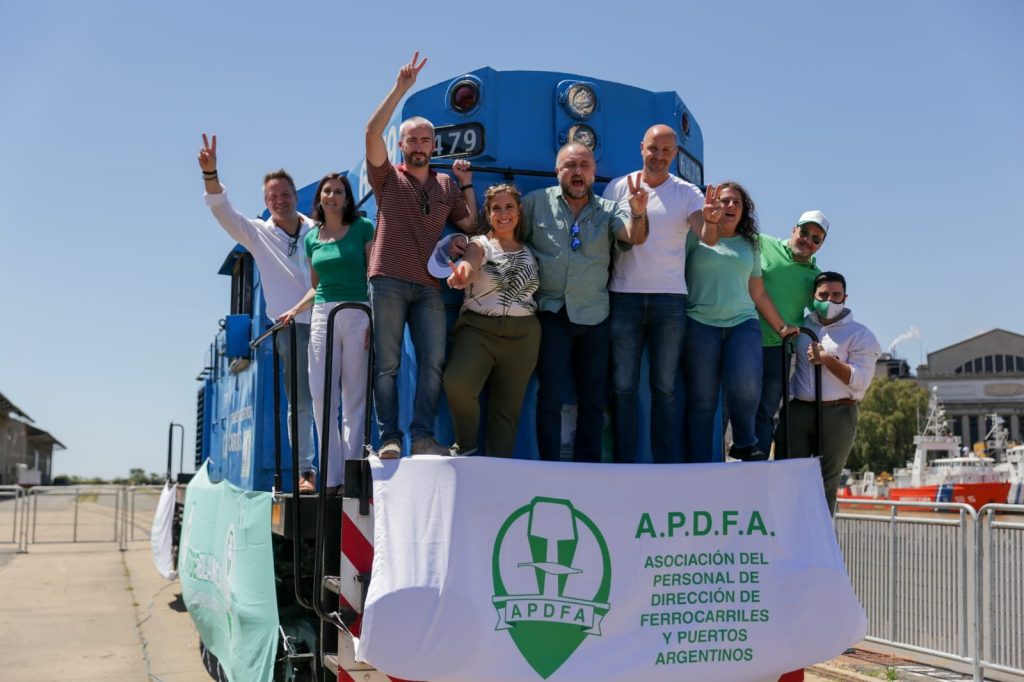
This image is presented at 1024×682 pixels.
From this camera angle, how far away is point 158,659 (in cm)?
828

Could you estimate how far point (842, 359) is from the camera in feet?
16.5

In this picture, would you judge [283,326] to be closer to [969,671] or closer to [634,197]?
[634,197]

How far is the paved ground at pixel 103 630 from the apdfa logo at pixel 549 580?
4338mm

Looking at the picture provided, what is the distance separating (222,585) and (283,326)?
2.23 m

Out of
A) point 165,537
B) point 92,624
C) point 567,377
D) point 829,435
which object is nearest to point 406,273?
point 567,377

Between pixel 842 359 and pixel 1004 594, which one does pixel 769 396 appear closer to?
pixel 842 359

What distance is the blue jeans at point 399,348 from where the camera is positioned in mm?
4195

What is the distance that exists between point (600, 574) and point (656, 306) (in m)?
1.36

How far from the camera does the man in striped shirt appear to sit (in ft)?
13.7

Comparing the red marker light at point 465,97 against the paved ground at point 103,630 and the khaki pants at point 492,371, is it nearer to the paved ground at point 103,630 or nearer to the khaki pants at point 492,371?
the khaki pants at point 492,371

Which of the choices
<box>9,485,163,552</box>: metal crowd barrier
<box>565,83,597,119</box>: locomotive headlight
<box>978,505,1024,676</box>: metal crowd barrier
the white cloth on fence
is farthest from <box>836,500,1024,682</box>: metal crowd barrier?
<box>9,485,163,552</box>: metal crowd barrier

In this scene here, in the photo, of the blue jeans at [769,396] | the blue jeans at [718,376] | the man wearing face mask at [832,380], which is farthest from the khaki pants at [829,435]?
the blue jeans at [718,376]

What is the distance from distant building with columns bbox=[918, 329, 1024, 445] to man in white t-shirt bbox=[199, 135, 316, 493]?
7644cm

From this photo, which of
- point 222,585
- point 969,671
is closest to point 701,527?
point 222,585
